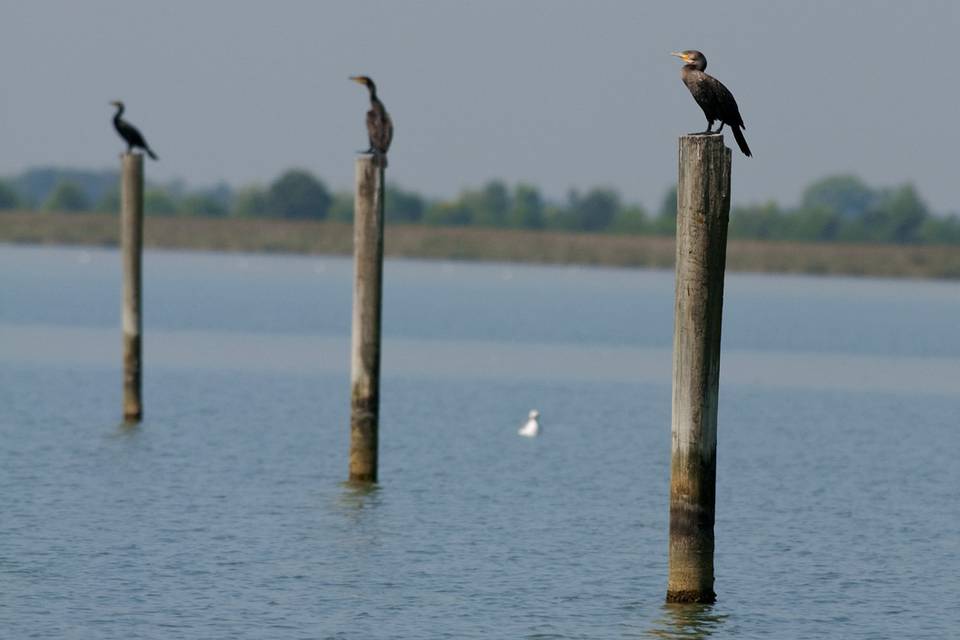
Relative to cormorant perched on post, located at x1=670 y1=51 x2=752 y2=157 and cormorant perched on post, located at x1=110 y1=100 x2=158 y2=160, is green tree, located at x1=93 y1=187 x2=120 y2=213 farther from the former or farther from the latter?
cormorant perched on post, located at x1=670 y1=51 x2=752 y2=157

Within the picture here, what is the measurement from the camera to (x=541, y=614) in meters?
16.3

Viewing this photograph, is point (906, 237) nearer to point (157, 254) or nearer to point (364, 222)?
point (157, 254)

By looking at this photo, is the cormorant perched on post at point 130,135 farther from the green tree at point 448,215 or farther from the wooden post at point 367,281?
the green tree at point 448,215

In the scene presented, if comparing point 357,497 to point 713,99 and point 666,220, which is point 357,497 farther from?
point 666,220

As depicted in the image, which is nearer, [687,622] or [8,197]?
[687,622]

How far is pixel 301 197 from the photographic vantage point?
607 ft

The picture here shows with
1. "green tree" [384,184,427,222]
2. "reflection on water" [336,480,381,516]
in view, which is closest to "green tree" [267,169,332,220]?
"green tree" [384,184,427,222]

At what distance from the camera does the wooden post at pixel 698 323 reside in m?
15.3

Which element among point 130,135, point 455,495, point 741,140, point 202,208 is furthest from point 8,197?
point 741,140

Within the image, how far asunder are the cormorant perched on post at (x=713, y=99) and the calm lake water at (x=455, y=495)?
14.7ft

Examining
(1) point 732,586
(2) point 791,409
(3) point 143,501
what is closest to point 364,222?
(3) point 143,501

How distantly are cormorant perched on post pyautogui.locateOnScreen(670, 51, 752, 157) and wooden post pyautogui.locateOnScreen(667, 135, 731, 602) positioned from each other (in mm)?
561

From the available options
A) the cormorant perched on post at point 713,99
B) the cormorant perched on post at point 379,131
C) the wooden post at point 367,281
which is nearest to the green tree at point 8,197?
the cormorant perched on post at point 379,131

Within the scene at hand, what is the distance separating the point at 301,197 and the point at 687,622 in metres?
171
